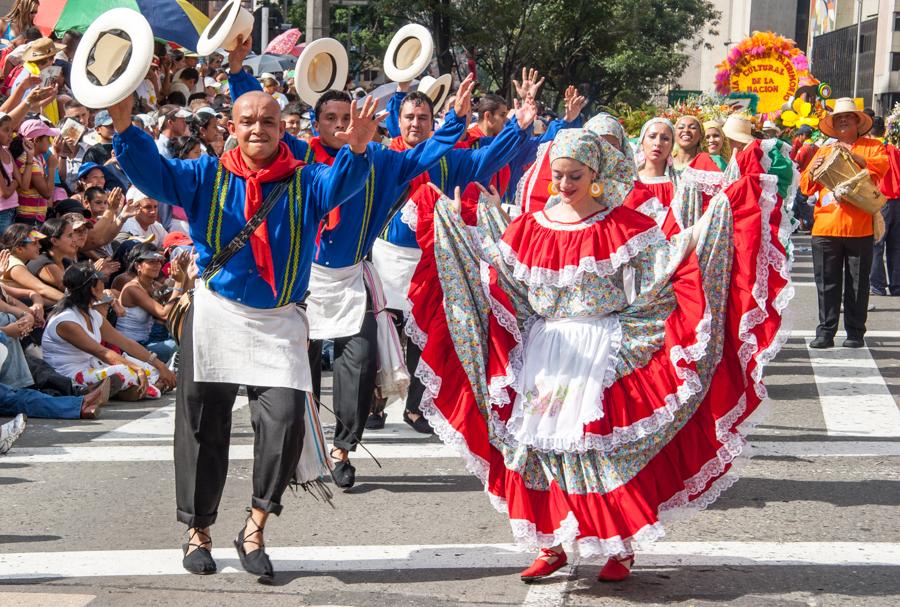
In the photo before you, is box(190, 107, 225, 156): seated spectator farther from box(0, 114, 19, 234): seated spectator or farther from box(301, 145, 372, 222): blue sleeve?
box(301, 145, 372, 222): blue sleeve

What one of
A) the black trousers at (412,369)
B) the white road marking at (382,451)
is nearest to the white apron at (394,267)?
the black trousers at (412,369)

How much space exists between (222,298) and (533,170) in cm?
232

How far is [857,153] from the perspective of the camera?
499 inches

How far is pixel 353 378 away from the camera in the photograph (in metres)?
7.45

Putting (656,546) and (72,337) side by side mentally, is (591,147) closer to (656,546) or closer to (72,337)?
(656,546)

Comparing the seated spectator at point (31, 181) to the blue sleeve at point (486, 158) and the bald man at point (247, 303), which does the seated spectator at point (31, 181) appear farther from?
the bald man at point (247, 303)

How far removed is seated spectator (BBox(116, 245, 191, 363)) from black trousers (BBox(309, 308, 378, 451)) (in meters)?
4.11

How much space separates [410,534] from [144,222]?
24.5 feet

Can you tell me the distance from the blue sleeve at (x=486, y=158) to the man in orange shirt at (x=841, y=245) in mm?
5541

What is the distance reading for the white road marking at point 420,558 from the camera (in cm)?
570

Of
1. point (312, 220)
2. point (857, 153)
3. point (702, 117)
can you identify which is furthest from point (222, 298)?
point (702, 117)

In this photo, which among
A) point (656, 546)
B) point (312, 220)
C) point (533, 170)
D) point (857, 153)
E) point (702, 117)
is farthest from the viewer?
point (702, 117)

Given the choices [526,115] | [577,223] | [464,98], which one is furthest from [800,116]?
[577,223]

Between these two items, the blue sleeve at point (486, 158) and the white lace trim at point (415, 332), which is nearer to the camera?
the white lace trim at point (415, 332)
